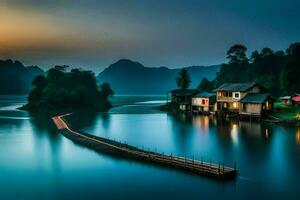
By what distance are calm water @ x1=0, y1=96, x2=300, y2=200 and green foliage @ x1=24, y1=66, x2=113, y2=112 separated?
57.5 metres

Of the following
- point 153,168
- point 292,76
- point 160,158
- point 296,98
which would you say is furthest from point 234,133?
point 292,76

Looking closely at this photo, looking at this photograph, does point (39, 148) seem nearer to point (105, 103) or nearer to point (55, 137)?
point (55, 137)

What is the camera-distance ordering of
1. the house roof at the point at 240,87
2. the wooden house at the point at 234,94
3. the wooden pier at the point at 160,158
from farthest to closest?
the wooden house at the point at 234,94 → the house roof at the point at 240,87 → the wooden pier at the point at 160,158

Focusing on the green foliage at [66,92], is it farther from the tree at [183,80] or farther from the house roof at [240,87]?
the house roof at [240,87]

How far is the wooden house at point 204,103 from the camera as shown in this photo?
269 feet

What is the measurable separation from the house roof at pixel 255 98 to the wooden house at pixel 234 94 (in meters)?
1.62

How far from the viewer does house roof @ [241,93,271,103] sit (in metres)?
65.2

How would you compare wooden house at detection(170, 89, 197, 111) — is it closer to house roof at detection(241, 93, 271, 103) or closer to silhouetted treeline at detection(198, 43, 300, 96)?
silhouetted treeline at detection(198, 43, 300, 96)

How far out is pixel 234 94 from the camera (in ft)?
240

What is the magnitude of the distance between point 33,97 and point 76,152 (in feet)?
287

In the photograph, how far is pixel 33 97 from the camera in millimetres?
121000

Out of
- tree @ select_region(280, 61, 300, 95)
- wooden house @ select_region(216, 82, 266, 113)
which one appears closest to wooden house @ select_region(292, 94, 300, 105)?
wooden house @ select_region(216, 82, 266, 113)

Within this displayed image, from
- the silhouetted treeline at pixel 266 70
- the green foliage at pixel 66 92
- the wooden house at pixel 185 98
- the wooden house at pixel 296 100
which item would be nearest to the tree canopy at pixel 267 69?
the silhouetted treeline at pixel 266 70

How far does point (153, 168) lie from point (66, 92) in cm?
9017
